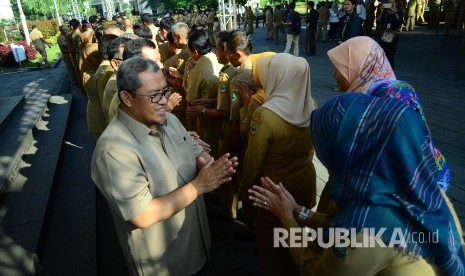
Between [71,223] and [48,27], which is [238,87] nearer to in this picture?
[71,223]

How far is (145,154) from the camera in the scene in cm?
173

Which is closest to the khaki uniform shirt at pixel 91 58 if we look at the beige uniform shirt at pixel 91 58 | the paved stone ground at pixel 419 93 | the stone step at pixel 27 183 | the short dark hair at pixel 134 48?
the beige uniform shirt at pixel 91 58

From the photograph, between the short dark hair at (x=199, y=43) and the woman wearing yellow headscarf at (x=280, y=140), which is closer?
the woman wearing yellow headscarf at (x=280, y=140)

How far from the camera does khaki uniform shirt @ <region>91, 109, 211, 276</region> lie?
1618 mm

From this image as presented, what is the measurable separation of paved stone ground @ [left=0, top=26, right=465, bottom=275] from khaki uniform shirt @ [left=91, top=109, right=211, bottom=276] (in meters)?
1.17

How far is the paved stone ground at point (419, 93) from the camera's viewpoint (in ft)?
10.8

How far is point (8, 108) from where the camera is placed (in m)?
6.62

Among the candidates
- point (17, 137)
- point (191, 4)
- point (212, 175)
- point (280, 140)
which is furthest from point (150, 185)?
point (191, 4)

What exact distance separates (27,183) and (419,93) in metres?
8.02

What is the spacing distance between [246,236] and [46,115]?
21.0ft

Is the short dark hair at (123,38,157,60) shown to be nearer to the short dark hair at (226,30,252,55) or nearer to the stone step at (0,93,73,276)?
the short dark hair at (226,30,252,55)

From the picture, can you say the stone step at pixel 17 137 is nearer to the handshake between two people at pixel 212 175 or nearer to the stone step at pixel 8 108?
the stone step at pixel 8 108

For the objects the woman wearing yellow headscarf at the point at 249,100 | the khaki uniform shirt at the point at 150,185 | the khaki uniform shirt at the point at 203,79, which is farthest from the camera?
the khaki uniform shirt at the point at 203,79

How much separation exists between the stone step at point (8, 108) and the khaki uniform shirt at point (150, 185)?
5320 millimetres
